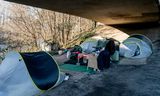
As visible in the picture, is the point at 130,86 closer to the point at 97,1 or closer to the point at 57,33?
the point at 97,1

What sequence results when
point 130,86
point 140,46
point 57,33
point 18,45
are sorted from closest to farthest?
point 130,86
point 140,46
point 18,45
point 57,33

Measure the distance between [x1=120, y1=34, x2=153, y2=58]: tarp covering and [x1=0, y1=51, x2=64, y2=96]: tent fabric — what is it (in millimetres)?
4930

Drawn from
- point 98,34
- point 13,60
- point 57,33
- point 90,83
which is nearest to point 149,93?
point 90,83

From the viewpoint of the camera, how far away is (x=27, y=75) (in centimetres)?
691

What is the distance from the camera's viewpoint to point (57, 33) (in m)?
17.0

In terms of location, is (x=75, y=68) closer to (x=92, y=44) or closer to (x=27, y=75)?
(x=92, y=44)

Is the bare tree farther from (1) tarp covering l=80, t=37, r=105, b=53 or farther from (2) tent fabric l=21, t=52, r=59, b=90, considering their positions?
(2) tent fabric l=21, t=52, r=59, b=90

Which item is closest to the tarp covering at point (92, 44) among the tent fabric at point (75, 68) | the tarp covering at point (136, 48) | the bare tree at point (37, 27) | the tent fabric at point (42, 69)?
the tarp covering at point (136, 48)

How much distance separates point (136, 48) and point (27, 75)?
649 centimetres

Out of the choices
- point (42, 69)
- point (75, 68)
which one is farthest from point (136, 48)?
point (42, 69)

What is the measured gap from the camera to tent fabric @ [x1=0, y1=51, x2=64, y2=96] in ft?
21.6

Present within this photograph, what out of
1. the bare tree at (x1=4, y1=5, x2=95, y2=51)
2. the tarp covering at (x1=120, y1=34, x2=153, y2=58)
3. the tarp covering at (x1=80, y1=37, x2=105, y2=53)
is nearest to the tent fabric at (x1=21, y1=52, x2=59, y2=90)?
the tarp covering at (x1=80, y1=37, x2=105, y2=53)

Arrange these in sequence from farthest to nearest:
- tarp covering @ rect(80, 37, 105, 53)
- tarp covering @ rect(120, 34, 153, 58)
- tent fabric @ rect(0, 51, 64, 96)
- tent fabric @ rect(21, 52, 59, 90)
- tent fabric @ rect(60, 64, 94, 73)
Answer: tarp covering @ rect(80, 37, 105, 53), tarp covering @ rect(120, 34, 153, 58), tent fabric @ rect(60, 64, 94, 73), tent fabric @ rect(21, 52, 59, 90), tent fabric @ rect(0, 51, 64, 96)

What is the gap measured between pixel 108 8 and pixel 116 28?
594 cm
